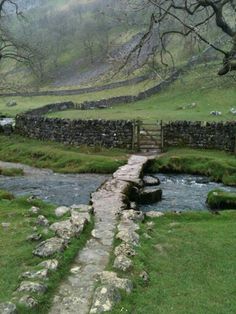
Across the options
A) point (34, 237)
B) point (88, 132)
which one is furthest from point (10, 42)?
point (34, 237)

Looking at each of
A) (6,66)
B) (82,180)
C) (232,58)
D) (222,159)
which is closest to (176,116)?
(222,159)

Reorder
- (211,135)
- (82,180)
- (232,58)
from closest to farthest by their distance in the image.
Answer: (232,58), (82,180), (211,135)

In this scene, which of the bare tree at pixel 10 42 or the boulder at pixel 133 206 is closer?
the boulder at pixel 133 206

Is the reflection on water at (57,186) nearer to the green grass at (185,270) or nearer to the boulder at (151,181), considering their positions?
the boulder at (151,181)

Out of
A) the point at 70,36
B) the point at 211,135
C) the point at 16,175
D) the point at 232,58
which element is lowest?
the point at 16,175

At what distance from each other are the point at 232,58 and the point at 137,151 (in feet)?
64.7

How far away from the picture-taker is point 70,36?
631 feet

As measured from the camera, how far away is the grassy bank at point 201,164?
90.4ft

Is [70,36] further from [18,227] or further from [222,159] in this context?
[18,227]

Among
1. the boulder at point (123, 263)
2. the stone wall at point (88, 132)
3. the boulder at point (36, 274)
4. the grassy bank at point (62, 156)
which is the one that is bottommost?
the grassy bank at point (62, 156)

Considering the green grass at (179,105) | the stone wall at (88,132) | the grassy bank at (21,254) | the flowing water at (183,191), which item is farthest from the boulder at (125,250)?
the green grass at (179,105)

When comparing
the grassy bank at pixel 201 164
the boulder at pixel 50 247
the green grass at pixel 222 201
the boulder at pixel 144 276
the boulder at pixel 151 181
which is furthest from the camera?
the grassy bank at pixel 201 164

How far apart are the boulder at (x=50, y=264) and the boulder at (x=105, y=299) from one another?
163cm

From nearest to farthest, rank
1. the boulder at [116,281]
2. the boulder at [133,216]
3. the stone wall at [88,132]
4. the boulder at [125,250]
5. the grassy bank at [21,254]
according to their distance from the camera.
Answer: the grassy bank at [21,254]
the boulder at [116,281]
the boulder at [125,250]
the boulder at [133,216]
the stone wall at [88,132]
